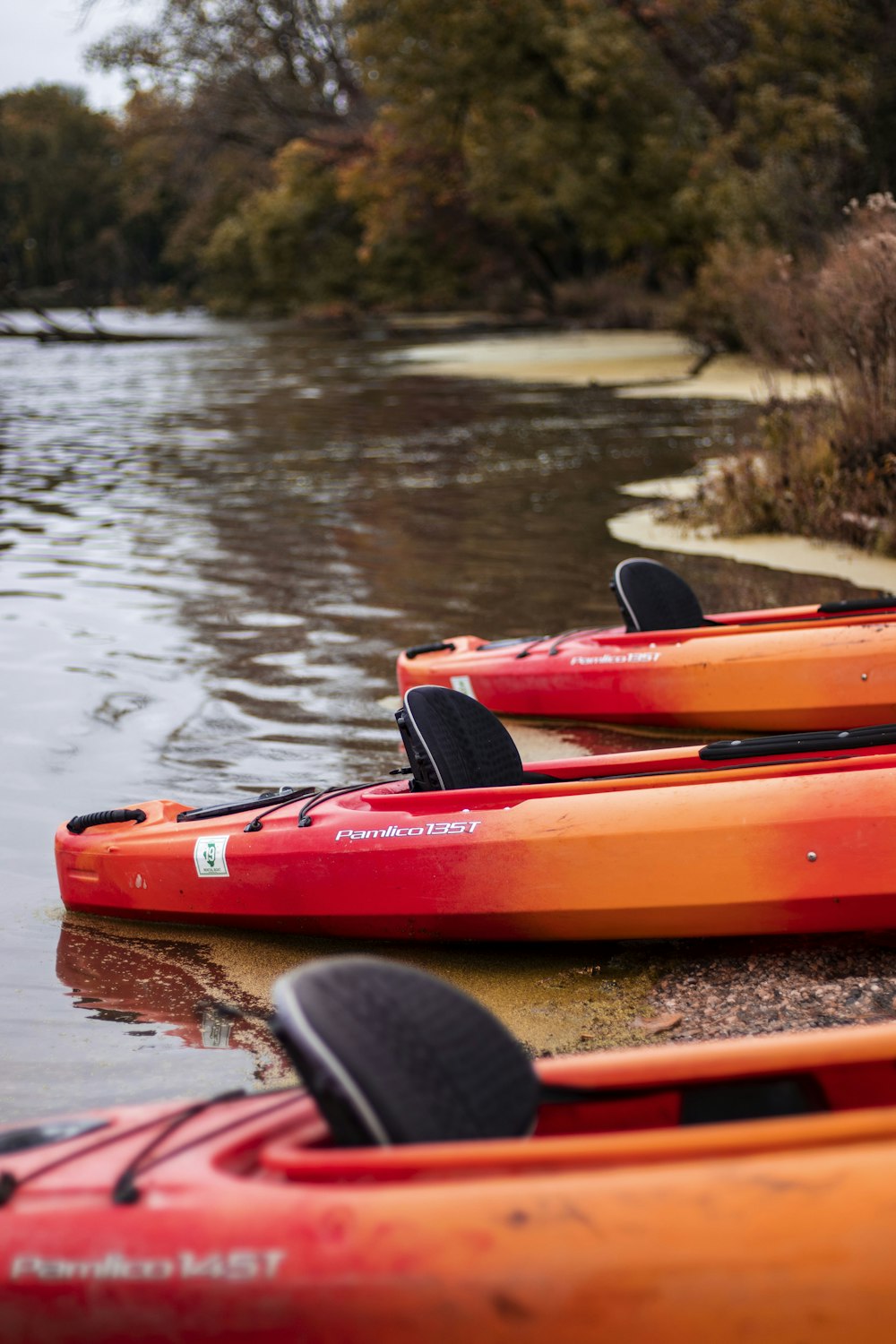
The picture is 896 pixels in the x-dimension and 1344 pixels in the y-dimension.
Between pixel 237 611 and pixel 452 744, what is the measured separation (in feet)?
13.9

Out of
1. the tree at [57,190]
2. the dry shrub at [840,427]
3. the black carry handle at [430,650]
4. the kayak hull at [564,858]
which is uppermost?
the tree at [57,190]

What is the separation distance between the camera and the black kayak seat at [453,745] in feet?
13.0

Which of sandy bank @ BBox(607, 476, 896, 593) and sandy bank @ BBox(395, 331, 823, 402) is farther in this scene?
sandy bank @ BBox(395, 331, 823, 402)

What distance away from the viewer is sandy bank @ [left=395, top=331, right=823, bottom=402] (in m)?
19.1

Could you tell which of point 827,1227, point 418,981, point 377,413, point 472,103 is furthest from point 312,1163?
point 472,103

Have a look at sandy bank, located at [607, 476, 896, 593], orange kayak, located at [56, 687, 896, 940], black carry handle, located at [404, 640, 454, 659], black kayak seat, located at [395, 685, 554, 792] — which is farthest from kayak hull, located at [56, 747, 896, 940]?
sandy bank, located at [607, 476, 896, 593]

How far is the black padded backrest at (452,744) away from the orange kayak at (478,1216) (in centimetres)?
183

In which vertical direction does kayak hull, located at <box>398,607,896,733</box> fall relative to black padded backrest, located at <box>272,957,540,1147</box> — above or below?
below

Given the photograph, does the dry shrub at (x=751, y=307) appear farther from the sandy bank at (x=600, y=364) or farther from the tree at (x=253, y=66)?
the tree at (x=253, y=66)

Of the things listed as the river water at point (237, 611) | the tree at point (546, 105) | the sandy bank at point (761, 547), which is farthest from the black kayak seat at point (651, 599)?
the tree at point (546, 105)

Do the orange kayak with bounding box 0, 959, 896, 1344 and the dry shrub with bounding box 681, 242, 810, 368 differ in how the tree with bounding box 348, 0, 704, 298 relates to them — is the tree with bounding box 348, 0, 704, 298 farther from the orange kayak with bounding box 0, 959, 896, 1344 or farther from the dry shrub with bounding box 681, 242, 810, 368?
the orange kayak with bounding box 0, 959, 896, 1344

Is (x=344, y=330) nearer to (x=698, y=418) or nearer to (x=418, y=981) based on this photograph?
Result: (x=698, y=418)

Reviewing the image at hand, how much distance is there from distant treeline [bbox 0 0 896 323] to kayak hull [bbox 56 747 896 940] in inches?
483

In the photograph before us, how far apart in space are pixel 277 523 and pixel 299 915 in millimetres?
6965
